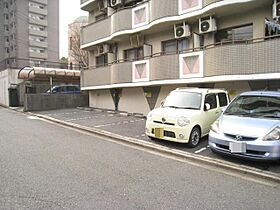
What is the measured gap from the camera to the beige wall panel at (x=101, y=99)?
1685cm

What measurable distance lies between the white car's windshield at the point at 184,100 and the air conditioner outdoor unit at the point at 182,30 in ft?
14.0

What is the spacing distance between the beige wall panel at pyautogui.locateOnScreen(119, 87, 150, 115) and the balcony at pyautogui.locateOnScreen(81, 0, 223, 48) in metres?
3.33

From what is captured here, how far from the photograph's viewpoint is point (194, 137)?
7.38m

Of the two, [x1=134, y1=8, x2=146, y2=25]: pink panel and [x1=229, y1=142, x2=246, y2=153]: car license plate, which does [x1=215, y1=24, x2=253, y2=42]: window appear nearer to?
[x1=134, y1=8, x2=146, y2=25]: pink panel

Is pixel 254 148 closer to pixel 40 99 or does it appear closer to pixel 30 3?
pixel 40 99

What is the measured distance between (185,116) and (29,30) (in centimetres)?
4991

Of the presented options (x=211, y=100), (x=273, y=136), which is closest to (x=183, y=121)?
(x=211, y=100)

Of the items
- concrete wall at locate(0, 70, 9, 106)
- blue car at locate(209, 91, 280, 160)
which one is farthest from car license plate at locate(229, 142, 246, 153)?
concrete wall at locate(0, 70, 9, 106)

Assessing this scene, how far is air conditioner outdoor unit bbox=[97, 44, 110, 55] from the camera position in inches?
636

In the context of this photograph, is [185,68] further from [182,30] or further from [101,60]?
[101,60]

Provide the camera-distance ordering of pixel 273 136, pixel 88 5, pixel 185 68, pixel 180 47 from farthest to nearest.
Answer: pixel 88 5 < pixel 180 47 < pixel 185 68 < pixel 273 136

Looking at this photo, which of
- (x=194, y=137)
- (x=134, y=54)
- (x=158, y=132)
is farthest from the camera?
(x=134, y=54)

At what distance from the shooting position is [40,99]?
58.2ft

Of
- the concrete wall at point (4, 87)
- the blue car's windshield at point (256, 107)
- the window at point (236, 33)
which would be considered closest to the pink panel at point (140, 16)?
the window at point (236, 33)
